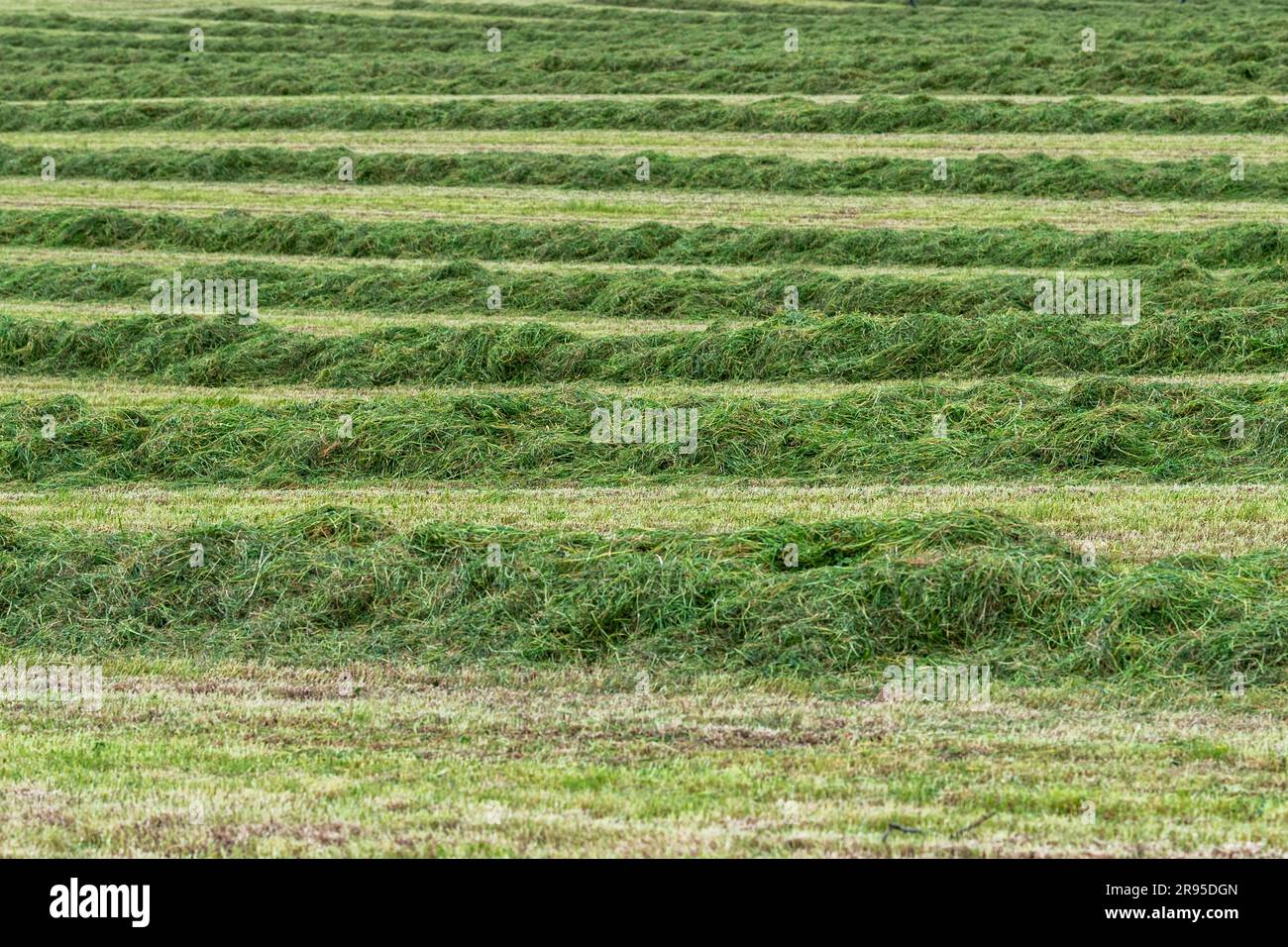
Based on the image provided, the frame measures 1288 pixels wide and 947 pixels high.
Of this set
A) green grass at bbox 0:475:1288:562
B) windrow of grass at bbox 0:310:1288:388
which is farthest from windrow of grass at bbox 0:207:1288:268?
green grass at bbox 0:475:1288:562

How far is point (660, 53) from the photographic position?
44781 millimetres

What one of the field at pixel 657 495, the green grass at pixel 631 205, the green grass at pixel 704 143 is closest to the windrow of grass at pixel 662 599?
the field at pixel 657 495

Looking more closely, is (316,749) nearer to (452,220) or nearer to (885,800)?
(885,800)

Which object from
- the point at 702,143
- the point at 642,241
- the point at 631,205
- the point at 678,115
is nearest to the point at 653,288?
the point at 642,241

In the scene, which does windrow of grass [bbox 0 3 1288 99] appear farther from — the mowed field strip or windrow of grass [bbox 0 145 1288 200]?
windrow of grass [bbox 0 145 1288 200]

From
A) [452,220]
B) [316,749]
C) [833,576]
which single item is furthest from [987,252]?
[316,749]

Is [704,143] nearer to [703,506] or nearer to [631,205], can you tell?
[631,205]

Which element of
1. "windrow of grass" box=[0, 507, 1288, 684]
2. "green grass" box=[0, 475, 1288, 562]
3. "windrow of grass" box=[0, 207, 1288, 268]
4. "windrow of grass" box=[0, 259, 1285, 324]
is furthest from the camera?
"windrow of grass" box=[0, 207, 1288, 268]

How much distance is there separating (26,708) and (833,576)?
4909mm

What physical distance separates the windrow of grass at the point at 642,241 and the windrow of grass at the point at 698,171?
12.3 feet

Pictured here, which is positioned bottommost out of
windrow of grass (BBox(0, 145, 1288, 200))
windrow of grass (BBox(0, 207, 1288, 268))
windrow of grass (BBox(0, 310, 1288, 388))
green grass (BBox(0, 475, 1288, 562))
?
green grass (BBox(0, 475, 1288, 562))

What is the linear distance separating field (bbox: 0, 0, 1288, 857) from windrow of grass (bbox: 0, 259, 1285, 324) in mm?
78

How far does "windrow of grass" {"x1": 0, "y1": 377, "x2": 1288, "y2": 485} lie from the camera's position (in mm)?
14914

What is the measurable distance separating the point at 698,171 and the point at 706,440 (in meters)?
16.1
